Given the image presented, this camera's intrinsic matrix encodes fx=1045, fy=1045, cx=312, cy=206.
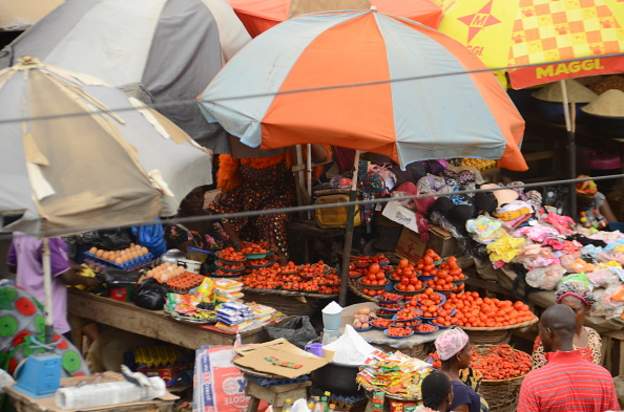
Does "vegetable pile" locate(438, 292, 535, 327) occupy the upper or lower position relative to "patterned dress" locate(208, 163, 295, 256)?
lower

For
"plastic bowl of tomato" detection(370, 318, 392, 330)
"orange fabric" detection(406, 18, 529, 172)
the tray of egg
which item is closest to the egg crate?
the tray of egg

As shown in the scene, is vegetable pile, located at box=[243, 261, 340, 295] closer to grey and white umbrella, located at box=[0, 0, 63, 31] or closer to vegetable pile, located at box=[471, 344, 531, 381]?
vegetable pile, located at box=[471, 344, 531, 381]

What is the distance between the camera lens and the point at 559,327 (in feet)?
21.2

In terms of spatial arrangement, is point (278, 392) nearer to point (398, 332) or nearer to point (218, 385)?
point (218, 385)

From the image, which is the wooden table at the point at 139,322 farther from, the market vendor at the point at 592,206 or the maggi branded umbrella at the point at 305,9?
the market vendor at the point at 592,206

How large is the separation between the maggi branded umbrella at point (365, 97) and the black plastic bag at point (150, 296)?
5.22 feet

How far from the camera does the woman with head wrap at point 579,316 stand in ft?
25.2

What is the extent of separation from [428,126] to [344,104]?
0.74 metres

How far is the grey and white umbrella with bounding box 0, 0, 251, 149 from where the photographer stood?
32.7ft

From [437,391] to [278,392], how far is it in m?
1.67

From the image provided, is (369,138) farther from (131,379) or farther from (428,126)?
(131,379)

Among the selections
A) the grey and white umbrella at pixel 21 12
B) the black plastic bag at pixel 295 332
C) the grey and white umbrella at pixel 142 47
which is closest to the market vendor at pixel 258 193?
the grey and white umbrella at pixel 142 47

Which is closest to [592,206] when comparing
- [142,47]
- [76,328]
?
[142,47]

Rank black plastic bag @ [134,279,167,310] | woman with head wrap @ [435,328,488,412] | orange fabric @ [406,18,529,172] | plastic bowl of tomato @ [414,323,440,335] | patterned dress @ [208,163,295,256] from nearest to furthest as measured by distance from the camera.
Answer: woman with head wrap @ [435,328,488,412] < plastic bowl of tomato @ [414,323,440,335] < orange fabric @ [406,18,529,172] < black plastic bag @ [134,279,167,310] < patterned dress @ [208,163,295,256]
